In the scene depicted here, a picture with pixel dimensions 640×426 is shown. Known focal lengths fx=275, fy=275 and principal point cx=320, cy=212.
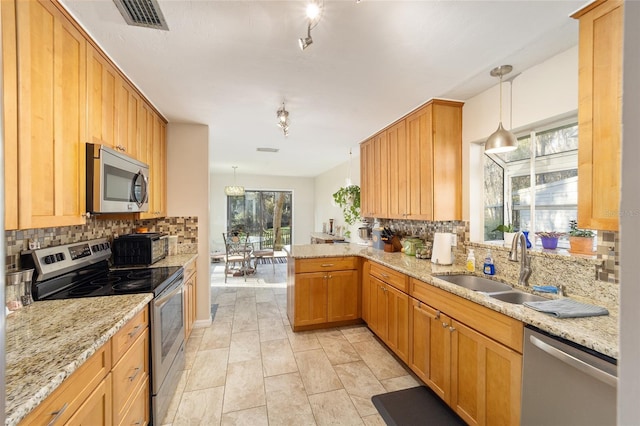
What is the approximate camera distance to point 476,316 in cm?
169

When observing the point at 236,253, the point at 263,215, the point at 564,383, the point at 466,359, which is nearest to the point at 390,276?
the point at 466,359

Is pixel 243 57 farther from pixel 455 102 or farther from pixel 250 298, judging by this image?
pixel 250 298

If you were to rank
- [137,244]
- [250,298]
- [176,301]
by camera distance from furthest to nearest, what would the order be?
[250,298]
[137,244]
[176,301]

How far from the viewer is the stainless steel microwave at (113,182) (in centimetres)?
172

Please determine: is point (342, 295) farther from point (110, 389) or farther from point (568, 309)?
point (110, 389)

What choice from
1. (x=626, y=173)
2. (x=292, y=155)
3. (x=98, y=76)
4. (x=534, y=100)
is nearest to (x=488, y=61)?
(x=534, y=100)

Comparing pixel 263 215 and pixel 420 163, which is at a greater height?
pixel 420 163

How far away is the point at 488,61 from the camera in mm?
1966

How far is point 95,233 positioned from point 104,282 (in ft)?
2.07

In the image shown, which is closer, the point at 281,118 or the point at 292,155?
the point at 281,118

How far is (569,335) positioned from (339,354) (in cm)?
194

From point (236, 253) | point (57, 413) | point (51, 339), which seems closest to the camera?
point (57, 413)

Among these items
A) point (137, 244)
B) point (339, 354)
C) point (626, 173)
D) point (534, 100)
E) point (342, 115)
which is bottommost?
point (339, 354)

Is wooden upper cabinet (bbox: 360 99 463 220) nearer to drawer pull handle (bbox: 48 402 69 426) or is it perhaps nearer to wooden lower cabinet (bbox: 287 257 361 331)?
wooden lower cabinet (bbox: 287 257 361 331)
